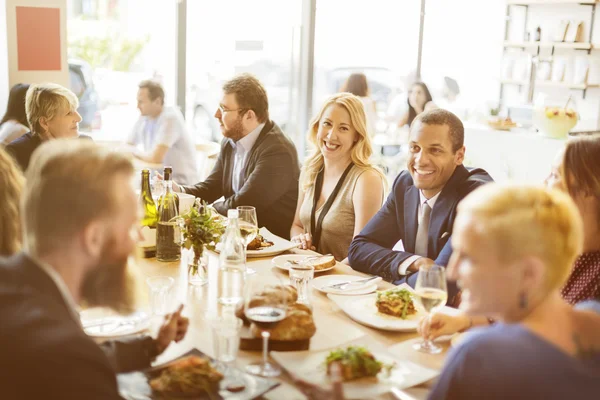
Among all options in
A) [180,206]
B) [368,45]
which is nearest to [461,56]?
[368,45]

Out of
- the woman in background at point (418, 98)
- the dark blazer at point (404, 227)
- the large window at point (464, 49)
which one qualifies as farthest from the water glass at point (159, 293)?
the large window at point (464, 49)

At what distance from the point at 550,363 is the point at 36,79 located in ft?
14.2

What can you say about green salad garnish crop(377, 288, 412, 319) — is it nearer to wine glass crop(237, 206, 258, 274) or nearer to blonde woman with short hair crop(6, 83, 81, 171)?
wine glass crop(237, 206, 258, 274)

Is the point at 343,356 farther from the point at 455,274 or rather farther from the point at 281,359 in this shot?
the point at 455,274

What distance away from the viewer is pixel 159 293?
1824 mm

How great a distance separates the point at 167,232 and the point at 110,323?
70 cm

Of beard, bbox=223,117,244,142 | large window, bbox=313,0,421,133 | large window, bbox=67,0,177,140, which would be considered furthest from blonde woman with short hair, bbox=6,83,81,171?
large window, bbox=313,0,421,133

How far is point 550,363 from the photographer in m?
0.93

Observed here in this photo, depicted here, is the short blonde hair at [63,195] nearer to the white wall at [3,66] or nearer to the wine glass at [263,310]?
the wine glass at [263,310]

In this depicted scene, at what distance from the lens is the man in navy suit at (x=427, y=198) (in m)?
2.51

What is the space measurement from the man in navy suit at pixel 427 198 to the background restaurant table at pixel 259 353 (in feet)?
0.82

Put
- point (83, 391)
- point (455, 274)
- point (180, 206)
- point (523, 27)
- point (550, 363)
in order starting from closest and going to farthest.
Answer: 1. point (550, 363)
2. point (83, 391)
3. point (455, 274)
4. point (180, 206)
5. point (523, 27)

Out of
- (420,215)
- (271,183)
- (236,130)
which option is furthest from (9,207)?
(236,130)

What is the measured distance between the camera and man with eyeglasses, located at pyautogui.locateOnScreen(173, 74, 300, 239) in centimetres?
357
